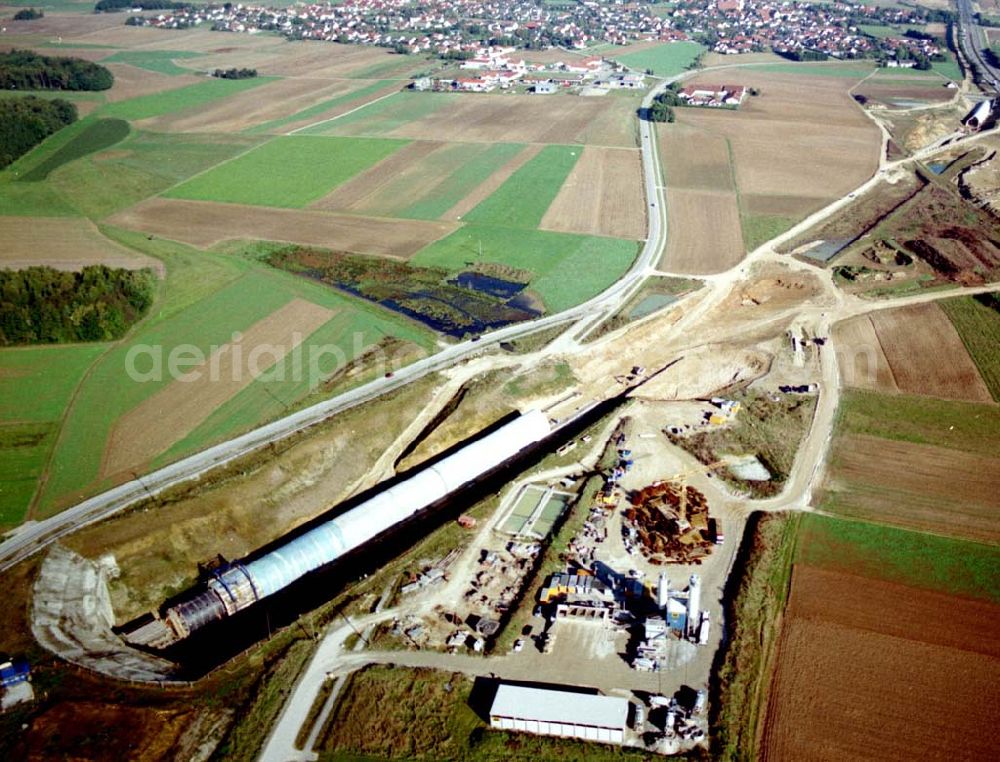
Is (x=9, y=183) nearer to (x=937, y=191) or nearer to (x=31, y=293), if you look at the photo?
(x=31, y=293)

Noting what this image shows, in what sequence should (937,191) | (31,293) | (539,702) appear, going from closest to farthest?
1. (539,702)
2. (31,293)
3. (937,191)

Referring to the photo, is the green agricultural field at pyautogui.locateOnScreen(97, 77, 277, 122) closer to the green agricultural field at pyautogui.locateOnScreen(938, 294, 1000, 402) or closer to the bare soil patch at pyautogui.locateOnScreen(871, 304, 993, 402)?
the bare soil patch at pyautogui.locateOnScreen(871, 304, 993, 402)

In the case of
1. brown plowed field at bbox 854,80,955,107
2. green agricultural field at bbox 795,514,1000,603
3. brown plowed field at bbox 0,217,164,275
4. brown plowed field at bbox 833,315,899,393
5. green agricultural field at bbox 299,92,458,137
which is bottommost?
green agricultural field at bbox 795,514,1000,603

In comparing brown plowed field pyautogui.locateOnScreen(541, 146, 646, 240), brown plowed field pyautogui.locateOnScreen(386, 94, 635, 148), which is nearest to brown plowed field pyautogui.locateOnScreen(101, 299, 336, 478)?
brown plowed field pyautogui.locateOnScreen(541, 146, 646, 240)

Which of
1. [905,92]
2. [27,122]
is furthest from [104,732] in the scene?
[905,92]

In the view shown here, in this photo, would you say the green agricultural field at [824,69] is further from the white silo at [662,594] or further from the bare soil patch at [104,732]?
the bare soil patch at [104,732]

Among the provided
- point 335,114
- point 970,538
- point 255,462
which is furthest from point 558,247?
point 335,114
